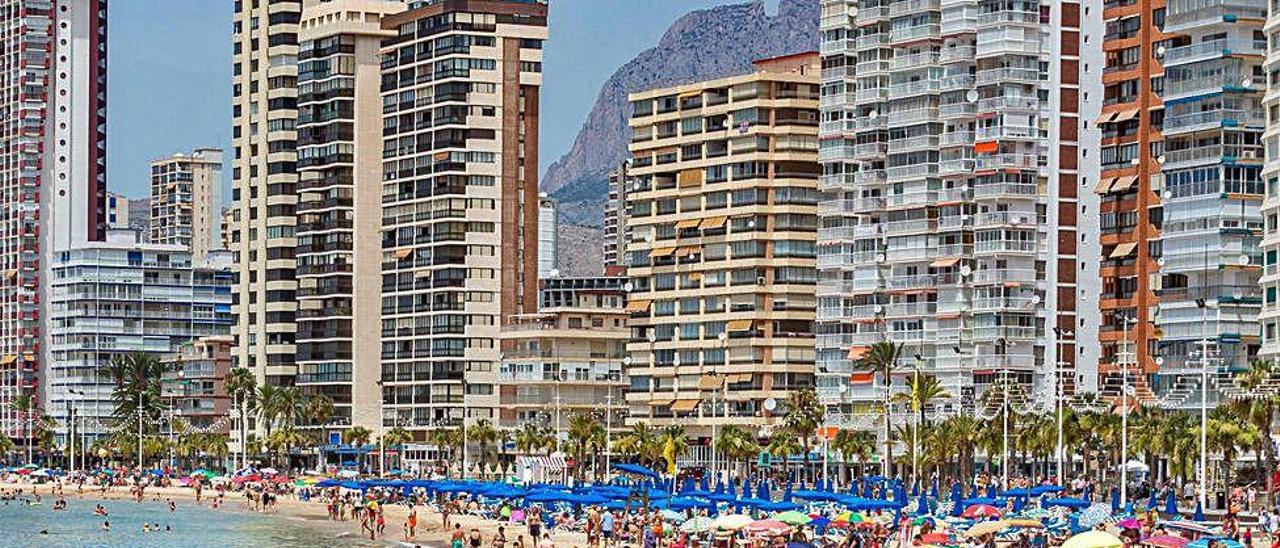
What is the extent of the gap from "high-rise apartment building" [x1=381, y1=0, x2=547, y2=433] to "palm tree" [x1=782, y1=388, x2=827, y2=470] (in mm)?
45442

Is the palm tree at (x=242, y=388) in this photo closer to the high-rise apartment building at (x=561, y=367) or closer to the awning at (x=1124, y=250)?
the high-rise apartment building at (x=561, y=367)

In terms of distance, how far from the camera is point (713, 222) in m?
169

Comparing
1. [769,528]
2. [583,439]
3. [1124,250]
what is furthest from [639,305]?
[769,528]

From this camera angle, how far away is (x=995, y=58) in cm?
14238

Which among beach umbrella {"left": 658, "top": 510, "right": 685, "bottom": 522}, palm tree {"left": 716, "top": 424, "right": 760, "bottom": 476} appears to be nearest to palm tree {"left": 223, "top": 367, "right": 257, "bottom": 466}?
palm tree {"left": 716, "top": 424, "right": 760, "bottom": 476}

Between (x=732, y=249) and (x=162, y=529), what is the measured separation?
164ft

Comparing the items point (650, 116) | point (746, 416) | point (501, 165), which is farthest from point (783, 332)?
point (501, 165)

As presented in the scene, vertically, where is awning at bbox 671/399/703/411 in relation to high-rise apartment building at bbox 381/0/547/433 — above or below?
below

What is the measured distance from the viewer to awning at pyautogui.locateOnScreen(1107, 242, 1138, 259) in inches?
5182

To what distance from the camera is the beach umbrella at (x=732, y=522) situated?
91500 millimetres

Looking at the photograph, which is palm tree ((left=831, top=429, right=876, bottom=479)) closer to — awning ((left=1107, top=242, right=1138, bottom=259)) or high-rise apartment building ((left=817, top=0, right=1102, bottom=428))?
high-rise apartment building ((left=817, top=0, right=1102, bottom=428))

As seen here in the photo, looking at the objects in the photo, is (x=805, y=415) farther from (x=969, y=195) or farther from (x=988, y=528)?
(x=988, y=528)

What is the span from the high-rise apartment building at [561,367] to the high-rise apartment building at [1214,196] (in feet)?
209

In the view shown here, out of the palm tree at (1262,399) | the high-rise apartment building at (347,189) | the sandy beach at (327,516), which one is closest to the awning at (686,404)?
the sandy beach at (327,516)
